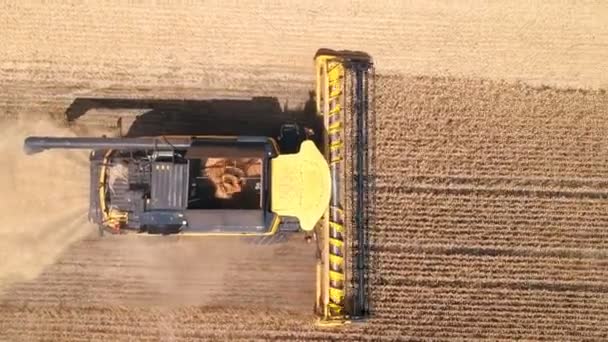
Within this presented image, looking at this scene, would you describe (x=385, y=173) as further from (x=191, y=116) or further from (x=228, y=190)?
(x=191, y=116)

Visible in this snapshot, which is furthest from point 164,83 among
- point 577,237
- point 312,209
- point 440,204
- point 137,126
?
point 577,237

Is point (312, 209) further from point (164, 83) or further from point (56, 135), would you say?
point (56, 135)

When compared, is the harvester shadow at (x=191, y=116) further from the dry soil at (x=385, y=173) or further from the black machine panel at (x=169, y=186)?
the black machine panel at (x=169, y=186)

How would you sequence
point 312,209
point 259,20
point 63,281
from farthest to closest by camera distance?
1. point 259,20
2. point 63,281
3. point 312,209

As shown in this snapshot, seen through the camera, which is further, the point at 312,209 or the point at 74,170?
the point at 74,170

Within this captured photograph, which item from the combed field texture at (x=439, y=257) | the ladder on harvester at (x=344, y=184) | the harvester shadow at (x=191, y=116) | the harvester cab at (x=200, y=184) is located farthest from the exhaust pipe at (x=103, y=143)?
the ladder on harvester at (x=344, y=184)

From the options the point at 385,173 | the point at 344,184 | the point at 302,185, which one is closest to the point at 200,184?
the point at 302,185
